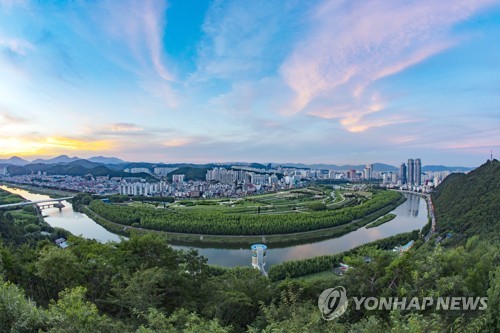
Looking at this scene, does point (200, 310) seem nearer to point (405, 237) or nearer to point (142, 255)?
point (142, 255)

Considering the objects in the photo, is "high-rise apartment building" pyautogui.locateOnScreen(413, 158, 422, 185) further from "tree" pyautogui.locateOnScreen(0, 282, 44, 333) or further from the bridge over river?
"tree" pyautogui.locateOnScreen(0, 282, 44, 333)

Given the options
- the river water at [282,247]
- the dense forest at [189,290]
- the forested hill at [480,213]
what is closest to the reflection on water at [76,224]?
the river water at [282,247]

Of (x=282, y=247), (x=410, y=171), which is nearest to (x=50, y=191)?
(x=282, y=247)

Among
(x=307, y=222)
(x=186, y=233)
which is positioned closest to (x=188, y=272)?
(x=186, y=233)

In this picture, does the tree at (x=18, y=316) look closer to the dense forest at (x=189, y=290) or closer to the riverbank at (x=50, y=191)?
the dense forest at (x=189, y=290)

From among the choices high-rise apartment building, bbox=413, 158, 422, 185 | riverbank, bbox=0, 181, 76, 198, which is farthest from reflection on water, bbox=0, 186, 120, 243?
high-rise apartment building, bbox=413, 158, 422, 185
